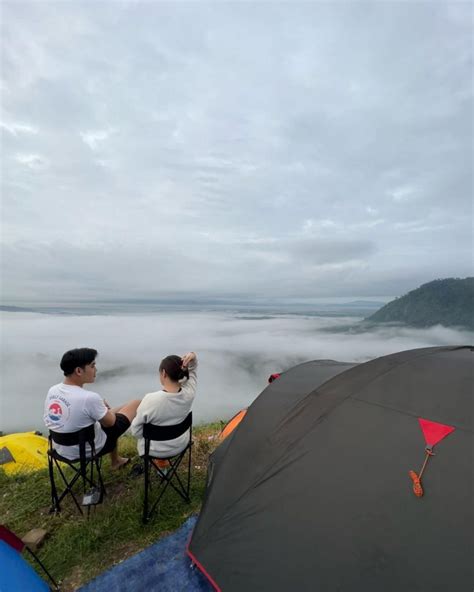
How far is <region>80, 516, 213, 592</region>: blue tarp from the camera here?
301 cm

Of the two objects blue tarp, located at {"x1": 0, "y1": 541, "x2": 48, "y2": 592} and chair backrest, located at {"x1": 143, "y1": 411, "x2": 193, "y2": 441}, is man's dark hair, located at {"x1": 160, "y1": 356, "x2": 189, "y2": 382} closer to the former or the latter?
chair backrest, located at {"x1": 143, "y1": 411, "x2": 193, "y2": 441}

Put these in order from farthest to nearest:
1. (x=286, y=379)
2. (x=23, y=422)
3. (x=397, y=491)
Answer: (x=23, y=422)
(x=286, y=379)
(x=397, y=491)

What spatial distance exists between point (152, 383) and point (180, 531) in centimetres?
16101

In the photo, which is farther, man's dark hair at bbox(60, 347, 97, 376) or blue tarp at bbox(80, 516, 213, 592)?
man's dark hair at bbox(60, 347, 97, 376)

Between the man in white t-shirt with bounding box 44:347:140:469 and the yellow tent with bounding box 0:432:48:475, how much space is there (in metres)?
2.95

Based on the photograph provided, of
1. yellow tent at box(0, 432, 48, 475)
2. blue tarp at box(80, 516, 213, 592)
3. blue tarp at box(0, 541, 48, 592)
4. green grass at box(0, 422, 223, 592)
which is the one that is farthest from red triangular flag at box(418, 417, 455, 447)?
yellow tent at box(0, 432, 48, 475)

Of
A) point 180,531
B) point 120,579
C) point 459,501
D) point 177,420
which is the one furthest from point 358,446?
point 120,579

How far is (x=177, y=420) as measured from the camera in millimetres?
3852

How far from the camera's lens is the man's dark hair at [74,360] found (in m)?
3.72

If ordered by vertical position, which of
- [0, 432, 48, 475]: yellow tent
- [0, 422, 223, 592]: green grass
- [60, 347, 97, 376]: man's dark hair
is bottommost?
[0, 432, 48, 475]: yellow tent

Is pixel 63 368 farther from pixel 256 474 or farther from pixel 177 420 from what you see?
pixel 256 474

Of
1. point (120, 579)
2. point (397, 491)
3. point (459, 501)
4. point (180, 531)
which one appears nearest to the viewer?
point (459, 501)

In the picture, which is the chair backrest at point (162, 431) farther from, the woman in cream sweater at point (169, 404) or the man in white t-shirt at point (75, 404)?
the man in white t-shirt at point (75, 404)

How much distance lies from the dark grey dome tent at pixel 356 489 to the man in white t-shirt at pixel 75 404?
5.50 ft
